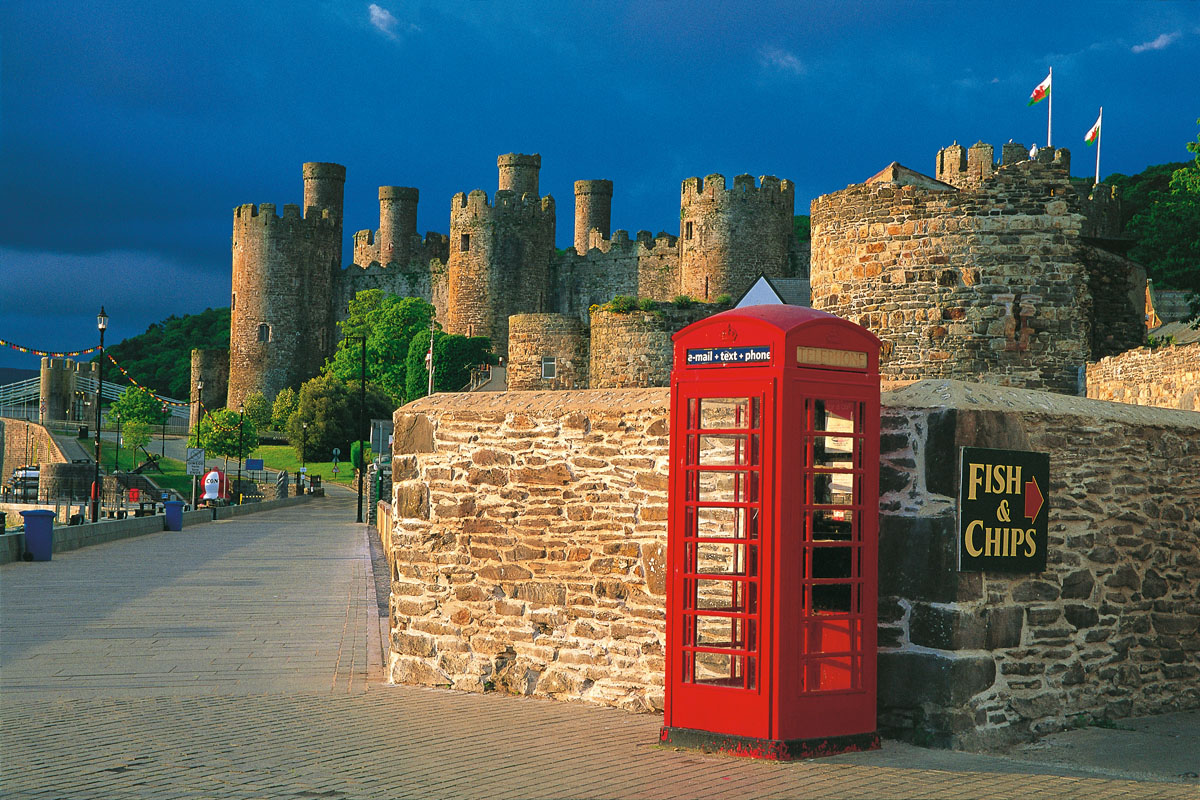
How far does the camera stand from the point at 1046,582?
7926mm

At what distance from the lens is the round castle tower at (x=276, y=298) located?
89438 mm

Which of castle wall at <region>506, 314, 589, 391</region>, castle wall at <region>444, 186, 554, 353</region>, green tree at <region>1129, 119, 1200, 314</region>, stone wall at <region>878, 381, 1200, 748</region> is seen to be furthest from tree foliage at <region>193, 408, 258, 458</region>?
stone wall at <region>878, 381, 1200, 748</region>

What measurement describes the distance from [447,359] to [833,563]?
67028mm

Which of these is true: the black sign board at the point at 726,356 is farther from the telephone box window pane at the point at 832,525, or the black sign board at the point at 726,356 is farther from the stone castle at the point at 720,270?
the stone castle at the point at 720,270

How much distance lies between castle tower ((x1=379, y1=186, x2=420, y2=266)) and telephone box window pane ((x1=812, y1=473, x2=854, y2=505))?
86.6 meters

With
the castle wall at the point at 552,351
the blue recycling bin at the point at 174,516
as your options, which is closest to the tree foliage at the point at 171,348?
the castle wall at the point at 552,351

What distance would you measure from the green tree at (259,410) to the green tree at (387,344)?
628cm

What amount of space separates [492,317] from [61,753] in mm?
71803

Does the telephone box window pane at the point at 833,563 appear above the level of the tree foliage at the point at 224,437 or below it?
below

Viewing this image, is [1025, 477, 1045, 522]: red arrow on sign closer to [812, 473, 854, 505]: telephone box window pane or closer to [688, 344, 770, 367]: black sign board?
[812, 473, 854, 505]: telephone box window pane

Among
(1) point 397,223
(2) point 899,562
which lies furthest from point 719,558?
(1) point 397,223

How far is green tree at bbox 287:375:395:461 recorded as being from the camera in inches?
2918

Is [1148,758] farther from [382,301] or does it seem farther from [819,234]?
[382,301]

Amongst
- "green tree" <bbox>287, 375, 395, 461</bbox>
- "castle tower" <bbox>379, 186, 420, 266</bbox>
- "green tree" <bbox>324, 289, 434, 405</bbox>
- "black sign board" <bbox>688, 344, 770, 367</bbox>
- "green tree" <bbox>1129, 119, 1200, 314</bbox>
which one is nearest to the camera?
"black sign board" <bbox>688, 344, 770, 367</bbox>
